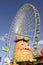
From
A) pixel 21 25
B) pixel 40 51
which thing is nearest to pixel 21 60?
pixel 40 51

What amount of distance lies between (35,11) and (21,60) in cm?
1201

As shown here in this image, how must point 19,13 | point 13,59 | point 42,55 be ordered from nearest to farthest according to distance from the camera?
point 42,55
point 13,59
point 19,13

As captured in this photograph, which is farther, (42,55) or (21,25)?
(21,25)

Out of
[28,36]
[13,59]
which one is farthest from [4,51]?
[28,36]

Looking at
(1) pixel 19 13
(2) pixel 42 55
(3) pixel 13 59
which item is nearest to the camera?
(2) pixel 42 55

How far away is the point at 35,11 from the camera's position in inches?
2128

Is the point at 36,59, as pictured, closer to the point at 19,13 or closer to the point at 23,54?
the point at 23,54

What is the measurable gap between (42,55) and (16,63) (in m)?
6.57

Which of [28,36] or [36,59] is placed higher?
[28,36]

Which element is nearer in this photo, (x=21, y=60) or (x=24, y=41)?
(x=21, y=60)

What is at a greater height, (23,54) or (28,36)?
(28,36)

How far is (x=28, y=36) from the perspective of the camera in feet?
173

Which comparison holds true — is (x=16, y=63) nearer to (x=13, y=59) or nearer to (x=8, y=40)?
(x=13, y=59)

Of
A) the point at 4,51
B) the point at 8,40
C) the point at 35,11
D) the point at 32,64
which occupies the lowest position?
the point at 32,64
